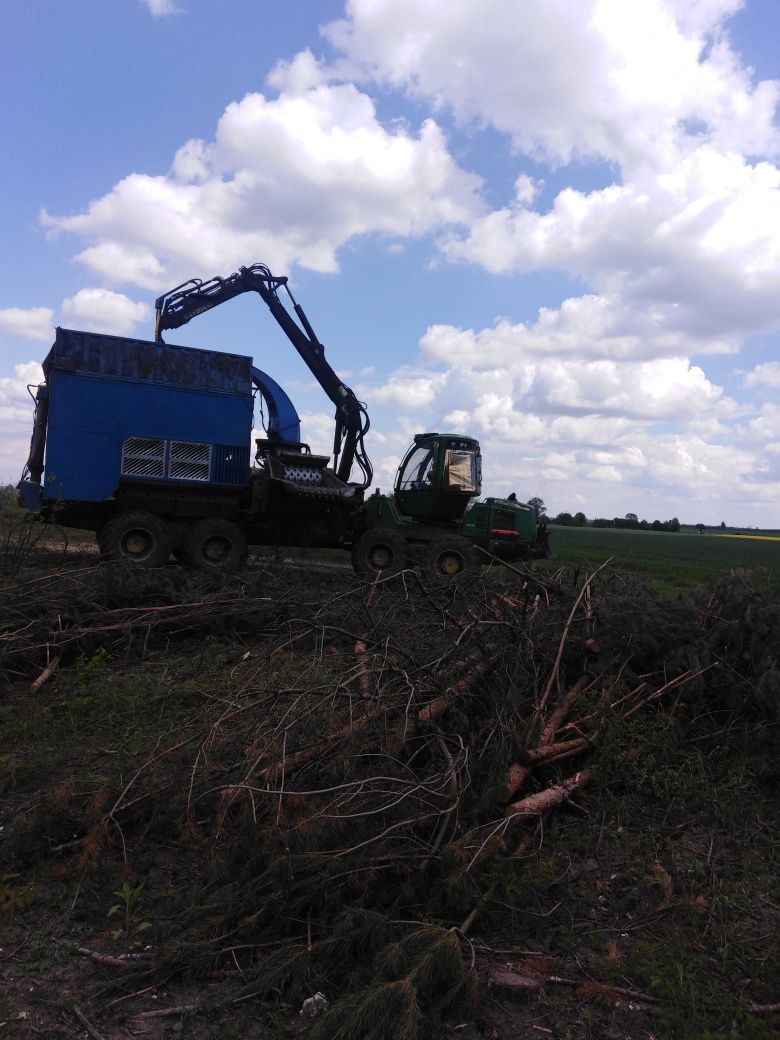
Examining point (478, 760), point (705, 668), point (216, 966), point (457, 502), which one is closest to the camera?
point (216, 966)

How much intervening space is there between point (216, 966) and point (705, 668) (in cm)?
356

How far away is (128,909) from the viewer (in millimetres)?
3688

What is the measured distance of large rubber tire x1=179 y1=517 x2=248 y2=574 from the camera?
1302 cm

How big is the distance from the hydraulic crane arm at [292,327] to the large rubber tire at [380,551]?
4.03 ft

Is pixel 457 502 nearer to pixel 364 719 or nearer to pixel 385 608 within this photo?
pixel 385 608

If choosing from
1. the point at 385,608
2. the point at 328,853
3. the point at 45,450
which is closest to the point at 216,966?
the point at 328,853

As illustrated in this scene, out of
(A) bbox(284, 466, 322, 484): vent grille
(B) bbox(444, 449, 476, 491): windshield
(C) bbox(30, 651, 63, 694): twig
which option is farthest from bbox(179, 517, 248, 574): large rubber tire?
(C) bbox(30, 651, 63, 694): twig

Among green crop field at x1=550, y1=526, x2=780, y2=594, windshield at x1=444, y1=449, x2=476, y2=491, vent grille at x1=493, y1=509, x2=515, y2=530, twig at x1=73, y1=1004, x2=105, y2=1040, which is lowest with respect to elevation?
twig at x1=73, y1=1004, x2=105, y2=1040

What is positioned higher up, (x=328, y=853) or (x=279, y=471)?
(x=279, y=471)

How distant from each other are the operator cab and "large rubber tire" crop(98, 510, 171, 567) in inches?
175

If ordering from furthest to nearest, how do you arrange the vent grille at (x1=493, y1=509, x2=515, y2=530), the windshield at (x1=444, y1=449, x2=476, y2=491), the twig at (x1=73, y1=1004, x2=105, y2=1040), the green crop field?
the vent grille at (x1=493, y1=509, x2=515, y2=530) < the windshield at (x1=444, y1=449, x2=476, y2=491) < the green crop field < the twig at (x1=73, y1=1004, x2=105, y2=1040)

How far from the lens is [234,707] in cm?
465

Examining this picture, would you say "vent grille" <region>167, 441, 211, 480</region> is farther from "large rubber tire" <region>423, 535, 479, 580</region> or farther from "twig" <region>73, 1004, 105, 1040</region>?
"twig" <region>73, 1004, 105, 1040</region>

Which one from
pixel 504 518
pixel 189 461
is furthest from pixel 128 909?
pixel 504 518
